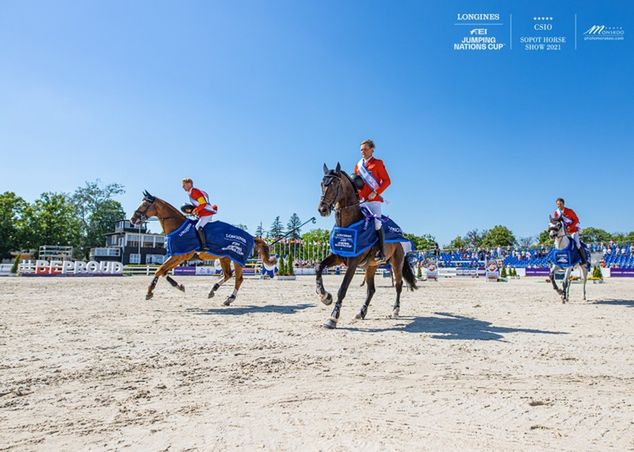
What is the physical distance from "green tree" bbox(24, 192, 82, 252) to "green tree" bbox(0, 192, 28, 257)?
1.14 m

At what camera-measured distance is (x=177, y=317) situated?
26.1ft

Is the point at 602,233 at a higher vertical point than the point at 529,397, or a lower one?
higher

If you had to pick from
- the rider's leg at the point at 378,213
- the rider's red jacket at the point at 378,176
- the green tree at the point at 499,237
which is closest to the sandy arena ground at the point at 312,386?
the rider's leg at the point at 378,213

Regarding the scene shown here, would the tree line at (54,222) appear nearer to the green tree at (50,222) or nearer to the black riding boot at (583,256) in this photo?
the green tree at (50,222)

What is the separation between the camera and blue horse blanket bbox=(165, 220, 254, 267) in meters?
10.7

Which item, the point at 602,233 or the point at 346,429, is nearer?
the point at 346,429

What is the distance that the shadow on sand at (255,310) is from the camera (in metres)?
8.89

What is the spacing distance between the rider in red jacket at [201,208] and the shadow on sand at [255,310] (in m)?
2.21

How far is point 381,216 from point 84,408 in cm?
625

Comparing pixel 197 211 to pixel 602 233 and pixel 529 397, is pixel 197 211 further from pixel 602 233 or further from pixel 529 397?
pixel 602 233

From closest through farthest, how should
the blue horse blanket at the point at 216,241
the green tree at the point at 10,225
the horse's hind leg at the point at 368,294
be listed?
the horse's hind leg at the point at 368,294 → the blue horse blanket at the point at 216,241 → the green tree at the point at 10,225

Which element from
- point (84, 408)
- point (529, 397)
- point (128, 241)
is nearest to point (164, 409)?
point (84, 408)

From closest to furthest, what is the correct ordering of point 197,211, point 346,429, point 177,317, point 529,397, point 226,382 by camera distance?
point 346,429, point 529,397, point 226,382, point 177,317, point 197,211

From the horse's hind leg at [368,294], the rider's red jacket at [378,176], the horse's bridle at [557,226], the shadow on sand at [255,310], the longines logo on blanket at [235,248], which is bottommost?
the shadow on sand at [255,310]
